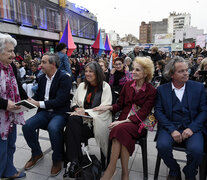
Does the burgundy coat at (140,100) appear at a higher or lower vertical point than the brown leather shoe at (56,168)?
higher

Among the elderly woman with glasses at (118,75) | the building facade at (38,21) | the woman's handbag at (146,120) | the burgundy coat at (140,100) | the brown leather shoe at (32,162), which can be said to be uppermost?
the building facade at (38,21)

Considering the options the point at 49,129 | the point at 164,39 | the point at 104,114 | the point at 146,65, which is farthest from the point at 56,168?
the point at 164,39

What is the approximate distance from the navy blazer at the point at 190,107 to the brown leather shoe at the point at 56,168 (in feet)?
4.90

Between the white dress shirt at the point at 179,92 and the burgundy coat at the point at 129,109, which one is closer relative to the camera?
the burgundy coat at the point at 129,109

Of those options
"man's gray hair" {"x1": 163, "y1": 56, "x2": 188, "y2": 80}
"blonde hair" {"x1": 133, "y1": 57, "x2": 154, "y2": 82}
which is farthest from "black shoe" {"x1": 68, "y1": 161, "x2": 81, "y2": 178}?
"man's gray hair" {"x1": 163, "y1": 56, "x2": 188, "y2": 80}

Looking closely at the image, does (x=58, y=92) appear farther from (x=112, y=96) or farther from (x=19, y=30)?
(x=19, y=30)

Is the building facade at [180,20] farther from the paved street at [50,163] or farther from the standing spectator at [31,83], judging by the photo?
the paved street at [50,163]

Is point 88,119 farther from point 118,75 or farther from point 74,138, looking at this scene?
point 118,75

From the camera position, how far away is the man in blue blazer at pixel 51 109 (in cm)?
246

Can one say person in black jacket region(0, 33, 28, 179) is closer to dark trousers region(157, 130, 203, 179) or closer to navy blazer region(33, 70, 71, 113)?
navy blazer region(33, 70, 71, 113)

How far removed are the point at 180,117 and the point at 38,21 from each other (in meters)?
18.6

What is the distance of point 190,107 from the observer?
2197mm

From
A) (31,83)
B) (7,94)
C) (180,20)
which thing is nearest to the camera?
(7,94)

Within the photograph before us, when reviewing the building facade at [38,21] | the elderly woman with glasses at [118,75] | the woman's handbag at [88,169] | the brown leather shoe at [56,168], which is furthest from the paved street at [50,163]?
the building facade at [38,21]
